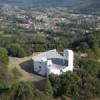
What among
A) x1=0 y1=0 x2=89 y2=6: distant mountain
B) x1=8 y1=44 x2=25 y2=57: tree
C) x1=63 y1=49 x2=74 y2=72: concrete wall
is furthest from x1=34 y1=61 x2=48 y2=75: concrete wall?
x1=0 y1=0 x2=89 y2=6: distant mountain

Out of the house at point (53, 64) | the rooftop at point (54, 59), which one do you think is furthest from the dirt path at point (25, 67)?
the rooftop at point (54, 59)

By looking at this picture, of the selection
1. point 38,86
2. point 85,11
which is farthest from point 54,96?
point 85,11

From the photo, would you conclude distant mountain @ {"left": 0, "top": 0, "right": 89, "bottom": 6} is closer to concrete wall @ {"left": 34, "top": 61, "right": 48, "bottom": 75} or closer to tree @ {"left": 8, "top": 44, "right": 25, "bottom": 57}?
tree @ {"left": 8, "top": 44, "right": 25, "bottom": 57}

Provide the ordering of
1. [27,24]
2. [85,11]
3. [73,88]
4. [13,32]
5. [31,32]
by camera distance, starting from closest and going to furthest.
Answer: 1. [73,88]
2. [13,32]
3. [31,32]
4. [27,24]
5. [85,11]

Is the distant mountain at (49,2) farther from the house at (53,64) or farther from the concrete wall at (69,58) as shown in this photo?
the concrete wall at (69,58)

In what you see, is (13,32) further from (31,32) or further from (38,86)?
(38,86)
